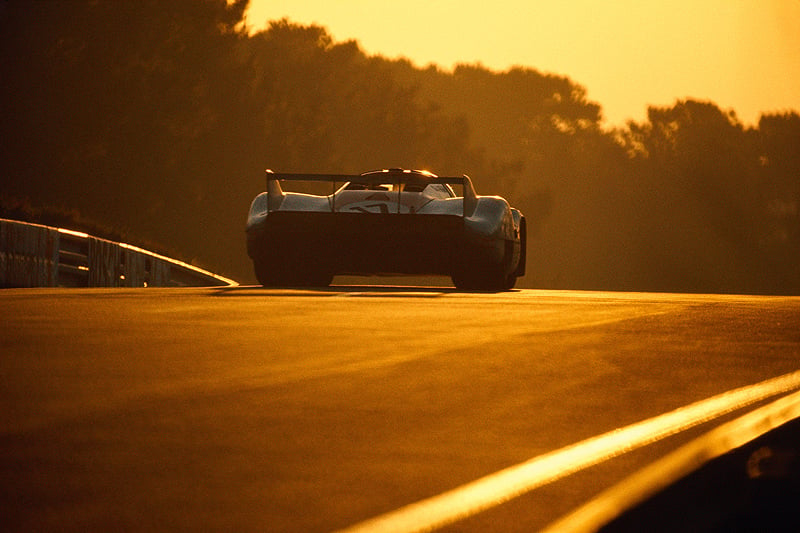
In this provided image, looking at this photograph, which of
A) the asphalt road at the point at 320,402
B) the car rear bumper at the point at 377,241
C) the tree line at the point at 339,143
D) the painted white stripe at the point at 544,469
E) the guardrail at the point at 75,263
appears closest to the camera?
the painted white stripe at the point at 544,469

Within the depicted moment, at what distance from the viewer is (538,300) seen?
1491cm

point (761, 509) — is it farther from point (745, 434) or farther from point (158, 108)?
point (158, 108)

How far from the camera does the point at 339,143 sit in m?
85.5

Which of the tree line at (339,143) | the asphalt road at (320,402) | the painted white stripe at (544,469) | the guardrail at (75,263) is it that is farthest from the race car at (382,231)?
the tree line at (339,143)

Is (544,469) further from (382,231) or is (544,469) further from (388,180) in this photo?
(388,180)

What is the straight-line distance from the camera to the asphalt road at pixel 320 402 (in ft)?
13.3

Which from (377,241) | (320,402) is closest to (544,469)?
(320,402)

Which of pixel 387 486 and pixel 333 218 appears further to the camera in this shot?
pixel 333 218

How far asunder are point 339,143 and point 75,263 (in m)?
61.8

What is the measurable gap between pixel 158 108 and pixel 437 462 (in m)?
53.8

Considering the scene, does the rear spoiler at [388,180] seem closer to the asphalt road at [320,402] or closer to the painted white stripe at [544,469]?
the asphalt road at [320,402]

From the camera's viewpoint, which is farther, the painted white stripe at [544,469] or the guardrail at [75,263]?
the guardrail at [75,263]

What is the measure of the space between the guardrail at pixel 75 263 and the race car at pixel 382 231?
5.91m

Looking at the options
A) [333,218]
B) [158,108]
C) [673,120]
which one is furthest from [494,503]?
[673,120]
